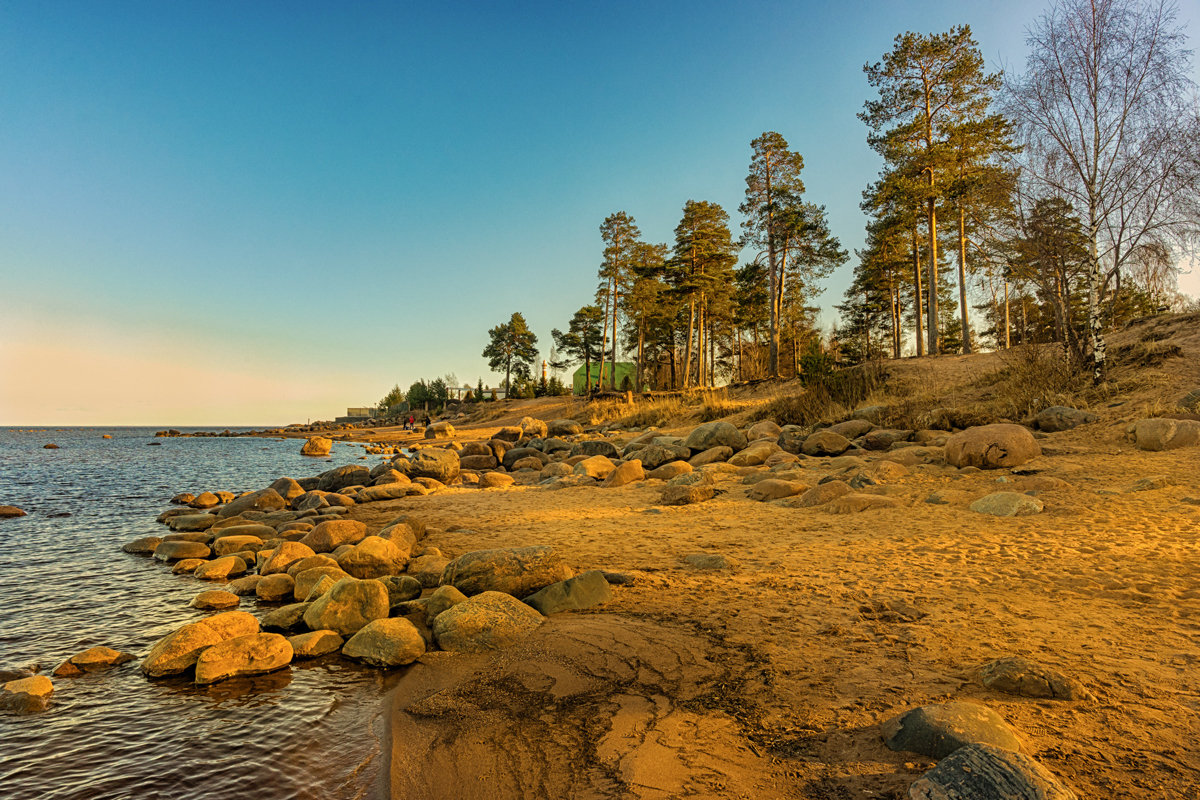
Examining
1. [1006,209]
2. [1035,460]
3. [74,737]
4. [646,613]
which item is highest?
[1006,209]

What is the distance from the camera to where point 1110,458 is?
7973 millimetres

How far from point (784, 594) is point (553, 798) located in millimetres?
2764

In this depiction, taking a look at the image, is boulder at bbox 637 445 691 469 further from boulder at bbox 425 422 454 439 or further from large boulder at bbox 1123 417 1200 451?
boulder at bbox 425 422 454 439

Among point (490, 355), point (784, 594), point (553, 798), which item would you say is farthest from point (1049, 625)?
point (490, 355)

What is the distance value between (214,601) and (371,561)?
148cm

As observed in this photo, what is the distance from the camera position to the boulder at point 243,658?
12.9 ft

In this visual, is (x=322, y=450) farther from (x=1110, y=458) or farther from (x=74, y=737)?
(x=1110, y=458)

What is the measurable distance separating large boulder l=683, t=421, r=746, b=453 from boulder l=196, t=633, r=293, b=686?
9.72 m

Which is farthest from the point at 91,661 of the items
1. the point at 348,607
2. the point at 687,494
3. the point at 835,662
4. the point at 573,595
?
the point at 687,494

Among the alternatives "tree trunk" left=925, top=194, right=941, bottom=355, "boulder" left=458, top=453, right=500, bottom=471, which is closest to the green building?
"tree trunk" left=925, top=194, right=941, bottom=355

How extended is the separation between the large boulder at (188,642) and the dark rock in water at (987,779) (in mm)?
4565

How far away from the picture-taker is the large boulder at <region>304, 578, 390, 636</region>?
15.2 feet

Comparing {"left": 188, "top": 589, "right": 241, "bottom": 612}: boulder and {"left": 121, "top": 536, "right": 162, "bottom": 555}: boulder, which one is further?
{"left": 121, "top": 536, "right": 162, "bottom": 555}: boulder

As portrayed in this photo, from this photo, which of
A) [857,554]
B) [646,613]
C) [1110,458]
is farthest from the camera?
[1110,458]
